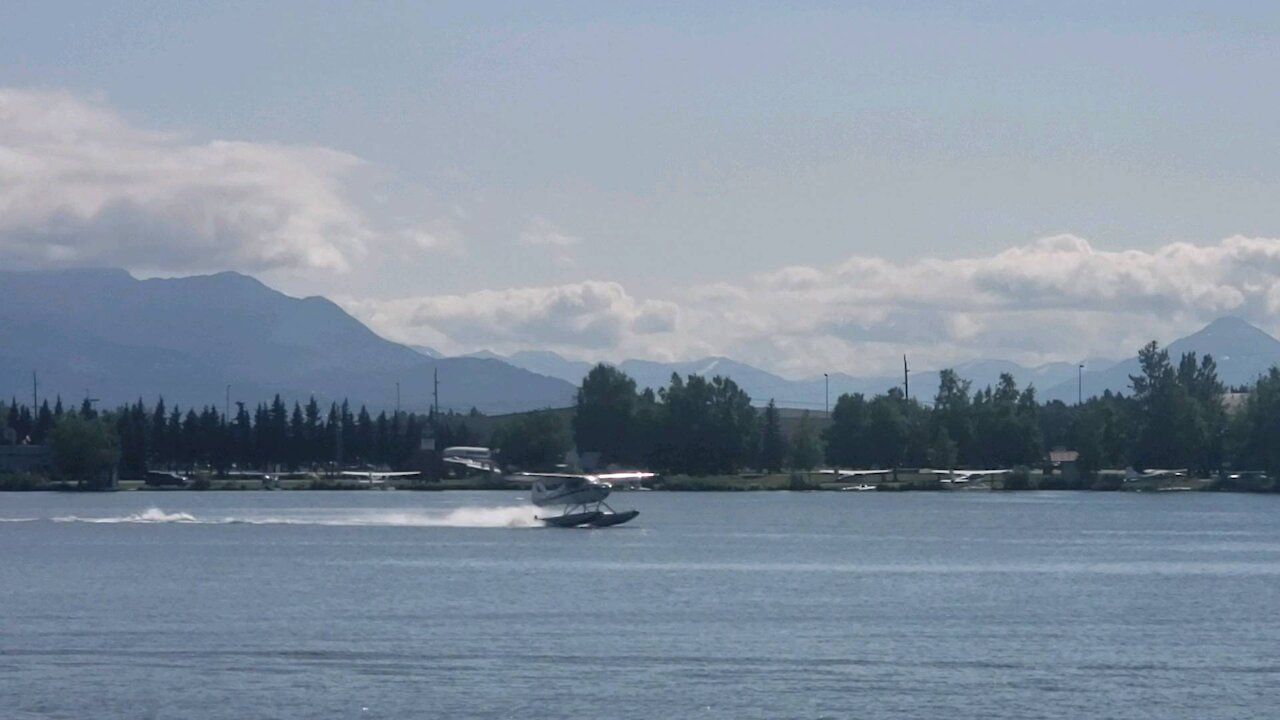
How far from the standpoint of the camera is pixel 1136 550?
285ft

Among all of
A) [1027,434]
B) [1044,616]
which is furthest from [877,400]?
[1044,616]

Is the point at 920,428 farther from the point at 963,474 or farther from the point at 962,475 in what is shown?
the point at 962,475

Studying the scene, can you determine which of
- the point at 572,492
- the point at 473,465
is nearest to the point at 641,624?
the point at 572,492

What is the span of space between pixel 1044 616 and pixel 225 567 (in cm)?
3605

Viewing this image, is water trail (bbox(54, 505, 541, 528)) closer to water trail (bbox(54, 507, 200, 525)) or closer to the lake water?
water trail (bbox(54, 507, 200, 525))

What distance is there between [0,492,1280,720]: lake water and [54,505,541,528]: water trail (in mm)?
8488

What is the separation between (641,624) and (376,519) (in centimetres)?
7213

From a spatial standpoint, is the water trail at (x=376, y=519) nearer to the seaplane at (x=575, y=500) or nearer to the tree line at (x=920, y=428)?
the seaplane at (x=575, y=500)

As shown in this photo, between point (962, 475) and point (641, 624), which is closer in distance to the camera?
point (641, 624)

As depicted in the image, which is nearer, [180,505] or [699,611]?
[699,611]

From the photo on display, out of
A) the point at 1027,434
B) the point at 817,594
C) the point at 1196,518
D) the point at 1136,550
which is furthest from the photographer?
the point at 1027,434

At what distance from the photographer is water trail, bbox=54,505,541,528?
112 meters

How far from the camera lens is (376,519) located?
122 m

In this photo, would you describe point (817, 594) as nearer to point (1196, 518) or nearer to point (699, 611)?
point (699, 611)
